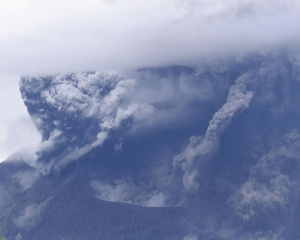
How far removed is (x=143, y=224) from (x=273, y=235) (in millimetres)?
13297

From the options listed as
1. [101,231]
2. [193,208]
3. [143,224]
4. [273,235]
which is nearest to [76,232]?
[101,231]

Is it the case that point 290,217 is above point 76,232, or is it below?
above

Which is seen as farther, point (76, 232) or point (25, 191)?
point (25, 191)

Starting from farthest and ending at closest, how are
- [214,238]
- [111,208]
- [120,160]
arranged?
[120,160], [111,208], [214,238]

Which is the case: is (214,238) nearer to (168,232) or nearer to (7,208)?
(168,232)

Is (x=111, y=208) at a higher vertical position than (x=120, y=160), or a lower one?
lower

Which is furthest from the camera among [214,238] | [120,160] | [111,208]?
[120,160]

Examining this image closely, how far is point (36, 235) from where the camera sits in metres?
57.7

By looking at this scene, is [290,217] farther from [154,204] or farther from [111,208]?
[111,208]

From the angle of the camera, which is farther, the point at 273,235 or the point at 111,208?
the point at 111,208

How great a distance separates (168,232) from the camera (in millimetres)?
56000

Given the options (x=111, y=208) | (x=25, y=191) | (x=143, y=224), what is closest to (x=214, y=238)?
(x=143, y=224)

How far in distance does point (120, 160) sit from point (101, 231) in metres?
9.57

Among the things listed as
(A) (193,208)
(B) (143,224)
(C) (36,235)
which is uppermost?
(A) (193,208)
